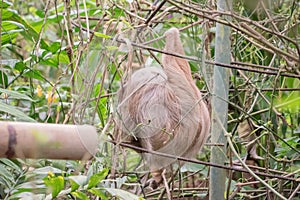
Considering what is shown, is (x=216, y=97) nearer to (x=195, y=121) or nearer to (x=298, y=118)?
(x=195, y=121)

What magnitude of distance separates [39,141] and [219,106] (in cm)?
65

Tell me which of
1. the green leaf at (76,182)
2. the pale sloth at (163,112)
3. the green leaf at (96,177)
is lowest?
the green leaf at (76,182)

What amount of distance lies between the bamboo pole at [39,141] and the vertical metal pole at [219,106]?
0.53m

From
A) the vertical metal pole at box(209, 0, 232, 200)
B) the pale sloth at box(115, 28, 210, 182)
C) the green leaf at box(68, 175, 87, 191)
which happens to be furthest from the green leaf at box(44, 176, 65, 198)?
the vertical metal pole at box(209, 0, 232, 200)

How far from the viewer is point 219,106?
132 cm

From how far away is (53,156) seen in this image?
0.76 m

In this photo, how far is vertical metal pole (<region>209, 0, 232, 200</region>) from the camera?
1.31 meters

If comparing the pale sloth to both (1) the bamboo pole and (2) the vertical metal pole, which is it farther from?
(1) the bamboo pole

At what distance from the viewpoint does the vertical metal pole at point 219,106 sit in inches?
51.5

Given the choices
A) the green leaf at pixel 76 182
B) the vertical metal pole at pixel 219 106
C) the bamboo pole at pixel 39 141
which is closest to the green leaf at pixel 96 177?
the green leaf at pixel 76 182

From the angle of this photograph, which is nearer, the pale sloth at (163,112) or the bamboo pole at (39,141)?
the bamboo pole at (39,141)

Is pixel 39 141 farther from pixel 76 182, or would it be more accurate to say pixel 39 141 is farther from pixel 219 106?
pixel 219 106

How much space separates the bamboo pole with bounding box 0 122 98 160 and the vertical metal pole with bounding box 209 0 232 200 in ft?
1.75

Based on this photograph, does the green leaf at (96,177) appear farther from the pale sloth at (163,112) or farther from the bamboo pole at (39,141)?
the bamboo pole at (39,141)
